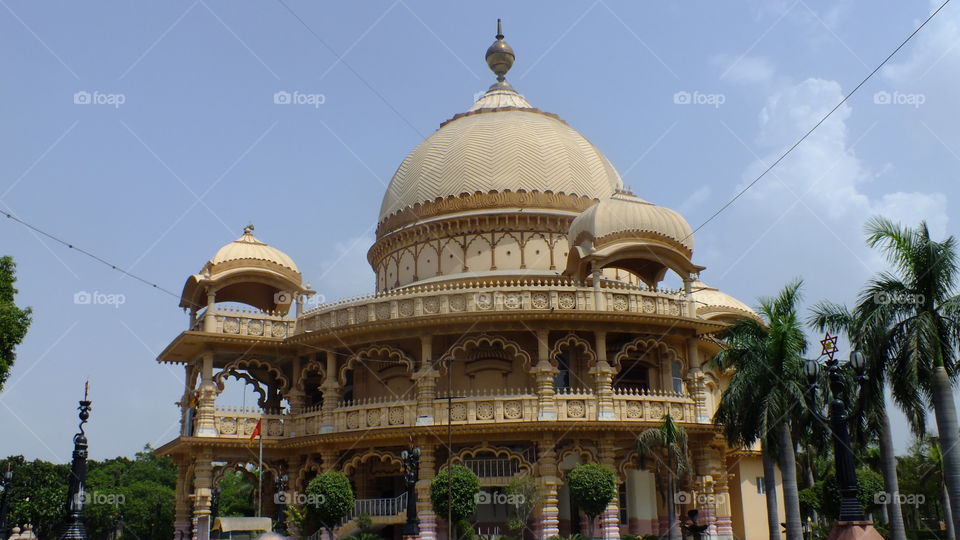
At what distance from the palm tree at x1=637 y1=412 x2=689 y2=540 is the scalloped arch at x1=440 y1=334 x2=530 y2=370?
5.00 m

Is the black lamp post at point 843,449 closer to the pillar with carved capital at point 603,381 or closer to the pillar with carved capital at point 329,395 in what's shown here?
the pillar with carved capital at point 603,381

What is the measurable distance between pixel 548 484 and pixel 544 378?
3329 millimetres

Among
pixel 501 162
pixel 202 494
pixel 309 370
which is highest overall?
pixel 501 162

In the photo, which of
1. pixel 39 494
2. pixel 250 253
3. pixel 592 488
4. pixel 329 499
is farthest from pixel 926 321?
pixel 39 494

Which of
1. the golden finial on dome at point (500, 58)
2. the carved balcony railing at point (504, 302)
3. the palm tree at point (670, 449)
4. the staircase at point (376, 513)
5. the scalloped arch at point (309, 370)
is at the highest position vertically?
the golden finial on dome at point (500, 58)

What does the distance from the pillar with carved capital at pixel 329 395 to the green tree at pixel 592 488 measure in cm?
894

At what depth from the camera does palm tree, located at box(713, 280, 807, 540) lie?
25.5m

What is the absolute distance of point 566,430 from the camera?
29.2m

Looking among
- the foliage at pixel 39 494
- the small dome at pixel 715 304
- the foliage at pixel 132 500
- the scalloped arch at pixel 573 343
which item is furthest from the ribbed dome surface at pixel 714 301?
the foliage at pixel 39 494

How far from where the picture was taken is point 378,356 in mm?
33125

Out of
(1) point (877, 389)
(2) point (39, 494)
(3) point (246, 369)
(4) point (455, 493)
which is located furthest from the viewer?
(2) point (39, 494)

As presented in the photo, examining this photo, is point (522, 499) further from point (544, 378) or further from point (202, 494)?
point (202, 494)

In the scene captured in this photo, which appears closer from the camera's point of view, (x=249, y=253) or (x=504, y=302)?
(x=504, y=302)

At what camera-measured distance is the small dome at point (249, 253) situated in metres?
35.2
